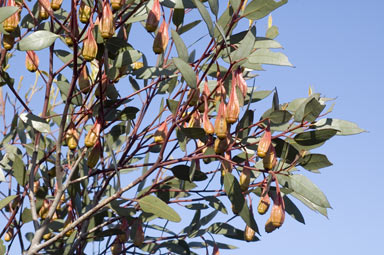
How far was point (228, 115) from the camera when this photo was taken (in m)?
1.13

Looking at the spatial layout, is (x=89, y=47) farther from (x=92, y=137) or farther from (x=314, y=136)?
(x=314, y=136)

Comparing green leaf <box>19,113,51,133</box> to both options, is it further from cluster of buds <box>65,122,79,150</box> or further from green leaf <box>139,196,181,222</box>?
green leaf <box>139,196,181,222</box>

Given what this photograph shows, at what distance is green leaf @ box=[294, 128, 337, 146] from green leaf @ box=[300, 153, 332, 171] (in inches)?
1.3

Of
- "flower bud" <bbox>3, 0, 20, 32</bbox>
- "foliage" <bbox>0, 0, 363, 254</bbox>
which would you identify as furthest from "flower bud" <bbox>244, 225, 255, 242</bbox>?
"flower bud" <bbox>3, 0, 20, 32</bbox>

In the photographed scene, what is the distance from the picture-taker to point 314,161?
1314 mm

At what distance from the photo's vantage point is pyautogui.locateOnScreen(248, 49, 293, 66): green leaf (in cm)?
122

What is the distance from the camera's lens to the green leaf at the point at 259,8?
1.23 metres

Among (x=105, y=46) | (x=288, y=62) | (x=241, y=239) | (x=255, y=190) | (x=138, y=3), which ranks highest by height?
(x=138, y=3)

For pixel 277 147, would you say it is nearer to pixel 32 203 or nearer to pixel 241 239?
pixel 241 239

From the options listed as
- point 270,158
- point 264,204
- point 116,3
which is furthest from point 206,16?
point 264,204

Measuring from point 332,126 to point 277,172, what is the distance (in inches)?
7.0

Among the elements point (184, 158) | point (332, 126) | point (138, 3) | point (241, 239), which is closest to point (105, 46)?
point (138, 3)

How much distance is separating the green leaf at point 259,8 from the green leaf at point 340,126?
28 centimetres

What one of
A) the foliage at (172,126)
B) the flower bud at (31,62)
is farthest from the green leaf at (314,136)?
the flower bud at (31,62)
